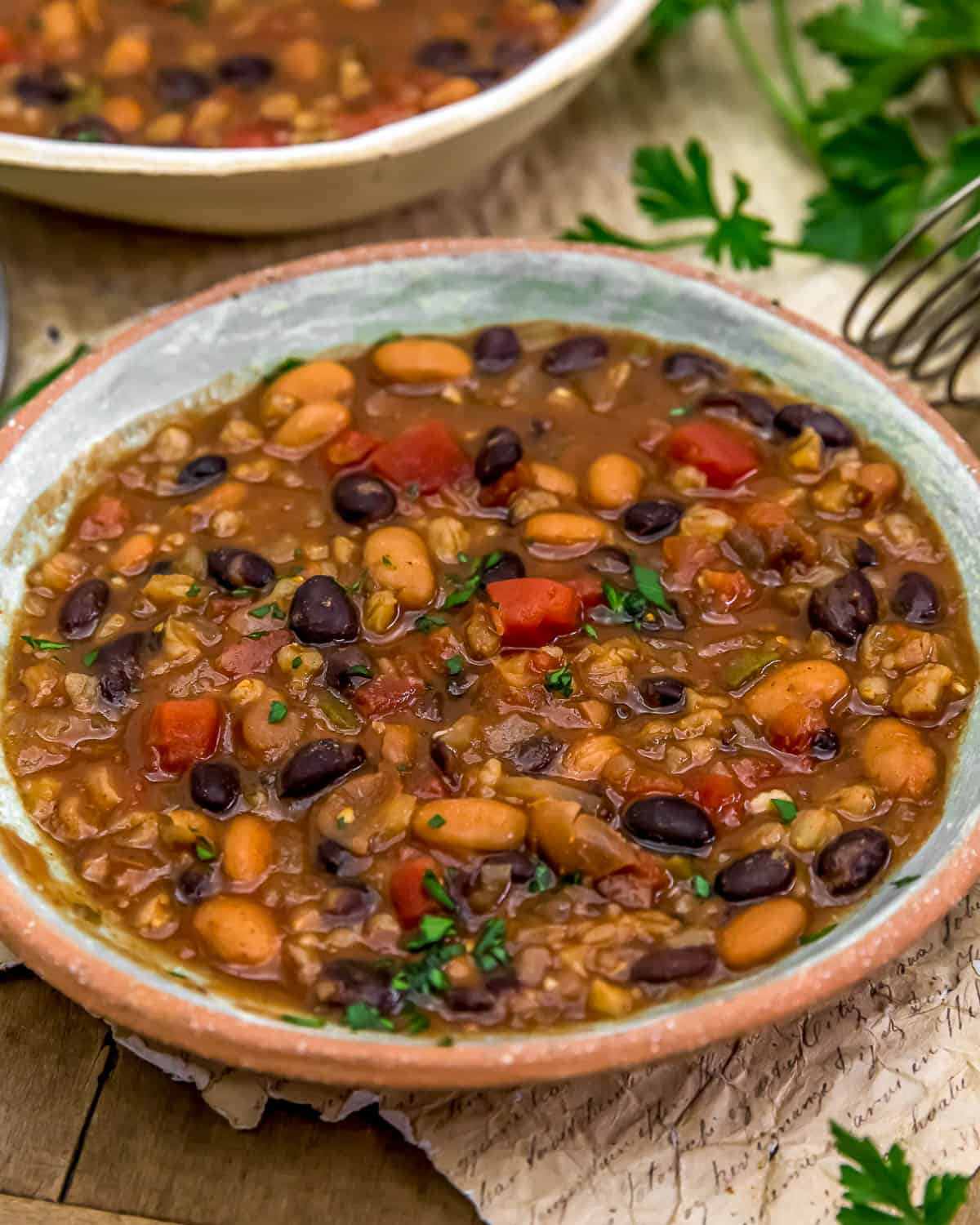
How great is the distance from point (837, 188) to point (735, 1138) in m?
2.72

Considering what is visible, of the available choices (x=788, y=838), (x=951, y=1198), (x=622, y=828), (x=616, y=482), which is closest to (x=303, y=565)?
(x=616, y=482)

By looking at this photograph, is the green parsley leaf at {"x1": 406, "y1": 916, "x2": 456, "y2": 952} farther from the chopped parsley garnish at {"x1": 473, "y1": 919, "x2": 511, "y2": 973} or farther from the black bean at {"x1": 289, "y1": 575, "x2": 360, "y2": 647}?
the black bean at {"x1": 289, "y1": 575, "x2": 360, "y2": 647}

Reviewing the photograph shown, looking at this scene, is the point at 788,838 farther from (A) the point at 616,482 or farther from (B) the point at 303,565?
(B) the point at 303,565

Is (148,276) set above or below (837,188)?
below

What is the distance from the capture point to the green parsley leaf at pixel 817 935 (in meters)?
2.62

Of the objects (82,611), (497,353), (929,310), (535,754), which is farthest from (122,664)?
(929,310)

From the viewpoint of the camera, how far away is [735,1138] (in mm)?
2830

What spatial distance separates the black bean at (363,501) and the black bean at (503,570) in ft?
0.91

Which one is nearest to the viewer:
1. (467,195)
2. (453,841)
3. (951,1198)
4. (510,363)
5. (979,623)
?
(951,1198)

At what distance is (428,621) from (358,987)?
794mm

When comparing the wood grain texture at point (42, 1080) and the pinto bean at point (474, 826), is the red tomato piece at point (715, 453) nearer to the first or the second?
the pinto bean at point (474, 826)

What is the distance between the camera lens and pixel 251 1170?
9.32 ft

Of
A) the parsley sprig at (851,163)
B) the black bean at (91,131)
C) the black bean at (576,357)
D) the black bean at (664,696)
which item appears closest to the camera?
the black bean at (664,696)

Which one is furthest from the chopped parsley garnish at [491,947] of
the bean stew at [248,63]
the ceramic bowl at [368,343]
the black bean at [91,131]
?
the black bean at [91,131]
